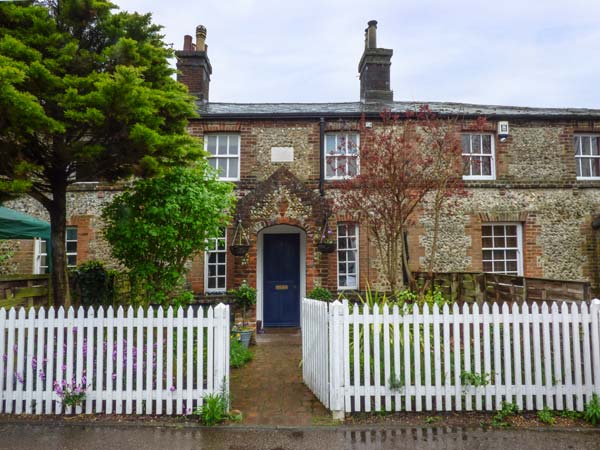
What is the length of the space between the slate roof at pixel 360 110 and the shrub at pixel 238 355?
21.0 feet

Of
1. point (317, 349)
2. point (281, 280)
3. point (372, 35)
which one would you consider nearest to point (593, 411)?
point (317, 349)

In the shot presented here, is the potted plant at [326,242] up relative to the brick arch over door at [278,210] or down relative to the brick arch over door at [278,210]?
down

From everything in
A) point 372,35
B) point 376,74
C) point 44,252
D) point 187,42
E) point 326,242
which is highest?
point 372,35

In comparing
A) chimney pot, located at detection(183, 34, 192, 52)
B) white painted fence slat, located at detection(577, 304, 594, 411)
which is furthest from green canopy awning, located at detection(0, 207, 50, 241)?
white painted fence slat, located at detection(577, 304, 594, 411)

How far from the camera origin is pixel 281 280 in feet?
37.0

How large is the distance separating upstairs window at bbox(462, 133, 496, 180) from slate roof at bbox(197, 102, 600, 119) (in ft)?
2.14

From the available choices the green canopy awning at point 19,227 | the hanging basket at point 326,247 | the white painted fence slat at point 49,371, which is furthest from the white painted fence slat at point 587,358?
the green canopy awning at point 19,227

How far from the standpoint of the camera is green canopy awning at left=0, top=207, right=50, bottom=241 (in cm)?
720

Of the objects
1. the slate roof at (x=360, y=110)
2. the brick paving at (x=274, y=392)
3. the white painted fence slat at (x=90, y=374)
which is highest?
the slate roof at (x=360, y=110)

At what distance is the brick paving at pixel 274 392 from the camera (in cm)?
465

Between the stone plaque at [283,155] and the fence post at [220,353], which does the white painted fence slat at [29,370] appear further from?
the stone plaque at [283,155]

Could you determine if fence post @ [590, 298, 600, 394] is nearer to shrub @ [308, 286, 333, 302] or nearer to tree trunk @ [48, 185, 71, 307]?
shrub @ [308, 286, 333, 302]

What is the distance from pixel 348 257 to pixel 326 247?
136 cm

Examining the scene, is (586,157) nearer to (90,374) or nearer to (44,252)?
(90,374)
